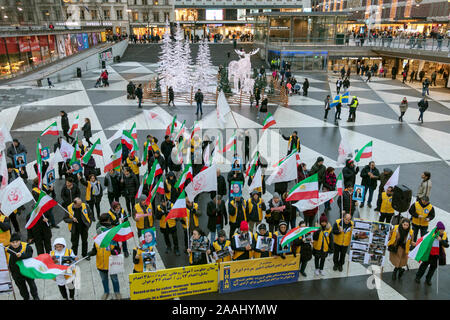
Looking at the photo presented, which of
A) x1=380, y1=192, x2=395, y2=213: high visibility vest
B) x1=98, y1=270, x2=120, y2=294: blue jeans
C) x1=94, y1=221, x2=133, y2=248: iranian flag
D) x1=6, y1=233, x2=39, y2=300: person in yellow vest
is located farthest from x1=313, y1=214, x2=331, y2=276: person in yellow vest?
x1=6, y1=233, x2=39, y2=300: person in yellow vest

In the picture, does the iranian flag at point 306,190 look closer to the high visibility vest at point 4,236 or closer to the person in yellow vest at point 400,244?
the person in yellow vest at point 400,244

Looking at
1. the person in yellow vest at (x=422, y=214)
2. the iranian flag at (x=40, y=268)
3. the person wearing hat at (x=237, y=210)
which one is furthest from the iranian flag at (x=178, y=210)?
the person in yellow vest at (x=422, y=214)

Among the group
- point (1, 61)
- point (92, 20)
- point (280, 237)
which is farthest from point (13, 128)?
point (92, 20)

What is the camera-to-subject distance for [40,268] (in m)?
5.19

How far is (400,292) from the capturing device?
6.57m

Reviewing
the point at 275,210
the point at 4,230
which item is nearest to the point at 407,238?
the point at 275,210

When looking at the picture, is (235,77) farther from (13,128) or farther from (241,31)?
(241,31)

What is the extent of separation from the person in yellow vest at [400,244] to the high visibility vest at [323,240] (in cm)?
128

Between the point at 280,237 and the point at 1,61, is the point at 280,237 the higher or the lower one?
the lower one

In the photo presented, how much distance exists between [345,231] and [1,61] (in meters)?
28.4

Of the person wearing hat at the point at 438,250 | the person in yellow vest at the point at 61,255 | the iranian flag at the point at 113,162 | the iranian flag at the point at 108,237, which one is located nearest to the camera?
the person in yellow vest at the point at 61,255

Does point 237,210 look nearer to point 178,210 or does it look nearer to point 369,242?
point 178,210

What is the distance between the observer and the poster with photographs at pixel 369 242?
649cm

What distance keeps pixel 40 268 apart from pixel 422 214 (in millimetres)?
7886
